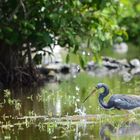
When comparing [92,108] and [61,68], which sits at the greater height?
[61,68]

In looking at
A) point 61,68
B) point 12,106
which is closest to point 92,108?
point 12,106

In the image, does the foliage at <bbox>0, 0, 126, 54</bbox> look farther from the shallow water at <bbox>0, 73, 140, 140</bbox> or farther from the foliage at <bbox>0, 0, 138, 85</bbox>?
the shallow water at <bbox>0, 73, 140, 140</bbox>

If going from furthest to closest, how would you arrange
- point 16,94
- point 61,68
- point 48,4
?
point 61,68, point 48,4, point 16,94

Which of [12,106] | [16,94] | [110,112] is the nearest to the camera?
[110,112]

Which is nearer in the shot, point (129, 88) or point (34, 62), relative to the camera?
point (129, 88)

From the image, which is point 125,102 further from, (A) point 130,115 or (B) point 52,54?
(B) point 52,54

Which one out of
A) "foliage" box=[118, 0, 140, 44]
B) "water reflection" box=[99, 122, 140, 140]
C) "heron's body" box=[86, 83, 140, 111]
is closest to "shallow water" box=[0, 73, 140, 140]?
"water reflection" box=[99, 122, 140, 140]

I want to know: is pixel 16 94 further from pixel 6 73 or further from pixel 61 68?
pixel 61 68

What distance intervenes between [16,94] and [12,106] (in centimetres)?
238

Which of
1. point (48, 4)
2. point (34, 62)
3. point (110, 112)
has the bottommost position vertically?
point (110, 112)

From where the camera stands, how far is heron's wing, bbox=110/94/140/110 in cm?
1254

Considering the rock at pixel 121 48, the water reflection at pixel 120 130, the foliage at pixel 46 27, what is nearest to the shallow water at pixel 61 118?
the water reflection at pixel 120 130

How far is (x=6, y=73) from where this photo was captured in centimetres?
1905

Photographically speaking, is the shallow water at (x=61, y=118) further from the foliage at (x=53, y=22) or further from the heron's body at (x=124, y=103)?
the foliage at (x=53, y=22)
